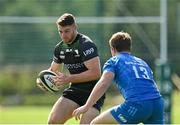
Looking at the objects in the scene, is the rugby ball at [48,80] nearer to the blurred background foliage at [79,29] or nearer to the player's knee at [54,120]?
the player's knee at [54,120]

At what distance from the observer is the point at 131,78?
8.62m

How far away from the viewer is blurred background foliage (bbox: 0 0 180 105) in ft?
75.0

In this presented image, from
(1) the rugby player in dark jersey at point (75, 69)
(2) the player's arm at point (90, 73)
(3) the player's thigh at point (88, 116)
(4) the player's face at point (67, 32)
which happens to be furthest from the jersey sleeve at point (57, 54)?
(3) the player's thigh at point (88, 116)

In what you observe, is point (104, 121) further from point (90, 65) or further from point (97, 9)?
point (97, 9)

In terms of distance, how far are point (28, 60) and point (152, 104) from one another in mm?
15065

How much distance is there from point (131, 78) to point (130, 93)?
0.53 feet

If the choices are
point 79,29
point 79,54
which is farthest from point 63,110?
point 79,29

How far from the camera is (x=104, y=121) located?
28.4 ft

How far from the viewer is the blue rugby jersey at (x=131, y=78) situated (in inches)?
338

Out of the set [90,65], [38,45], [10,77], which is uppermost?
[90,65]

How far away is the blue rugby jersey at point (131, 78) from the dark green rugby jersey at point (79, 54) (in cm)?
135

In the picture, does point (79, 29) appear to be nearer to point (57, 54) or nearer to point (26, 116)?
point (26, 116)

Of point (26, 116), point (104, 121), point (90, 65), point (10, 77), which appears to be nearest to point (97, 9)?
point (26, 116)

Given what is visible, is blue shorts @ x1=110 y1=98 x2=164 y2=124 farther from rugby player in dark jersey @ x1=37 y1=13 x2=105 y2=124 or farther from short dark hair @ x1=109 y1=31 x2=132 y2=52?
rugby player in dark jersey @ x1=37 y1=13 x2=105 y2=124
